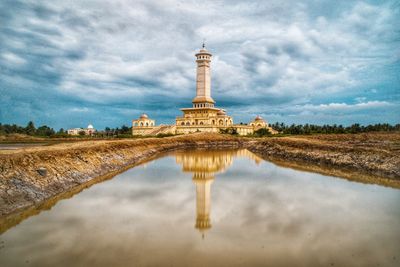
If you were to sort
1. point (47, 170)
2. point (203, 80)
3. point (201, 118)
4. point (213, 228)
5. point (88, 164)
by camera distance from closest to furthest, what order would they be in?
1. point (213, 228)
2. point (47, 170)
3. point (88, 164)
4. point (201, 118)
5. point (203, 80)

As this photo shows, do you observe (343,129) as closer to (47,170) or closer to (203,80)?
(203,80)

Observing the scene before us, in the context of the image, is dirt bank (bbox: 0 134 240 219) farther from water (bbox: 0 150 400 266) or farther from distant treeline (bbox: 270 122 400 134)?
distant treeline (bbox: 270 122 400 134)

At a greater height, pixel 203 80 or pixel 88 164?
pixel 203 80

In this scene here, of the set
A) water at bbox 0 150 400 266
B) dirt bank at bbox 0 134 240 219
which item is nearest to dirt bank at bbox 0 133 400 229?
dirt bank at bbox 0 134 240 219

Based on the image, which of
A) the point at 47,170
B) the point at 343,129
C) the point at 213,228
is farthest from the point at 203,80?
the point at 213,228

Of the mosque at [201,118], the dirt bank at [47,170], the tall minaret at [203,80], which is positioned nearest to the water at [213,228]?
the dirt bank at [47,170]

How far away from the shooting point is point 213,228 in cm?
1014

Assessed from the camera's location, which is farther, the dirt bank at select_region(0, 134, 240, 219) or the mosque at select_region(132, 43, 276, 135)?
the mosque at select_region(132, 43, 276, 135)

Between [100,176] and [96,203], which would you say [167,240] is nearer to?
[96,203]

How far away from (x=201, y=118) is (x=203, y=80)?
982 centimetres

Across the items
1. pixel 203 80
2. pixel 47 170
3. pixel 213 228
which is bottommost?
pixel 213 228

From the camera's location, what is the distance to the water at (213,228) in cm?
785

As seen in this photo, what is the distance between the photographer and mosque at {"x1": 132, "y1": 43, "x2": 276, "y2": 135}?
68562mm

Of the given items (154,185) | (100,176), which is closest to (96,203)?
(154,185)
